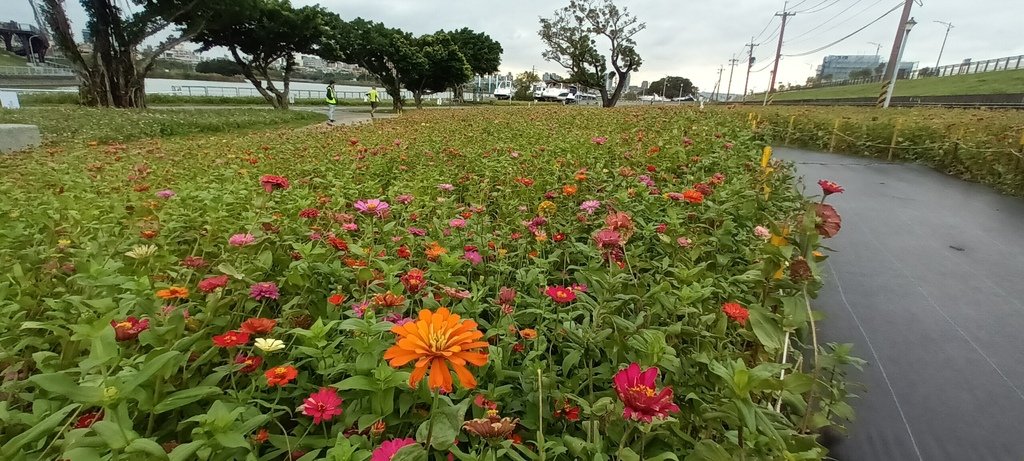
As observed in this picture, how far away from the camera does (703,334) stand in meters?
1.18

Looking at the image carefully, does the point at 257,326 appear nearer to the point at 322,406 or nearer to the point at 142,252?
the point at 322,406

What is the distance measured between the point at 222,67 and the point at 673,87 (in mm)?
62218

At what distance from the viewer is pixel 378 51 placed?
84.2 feet

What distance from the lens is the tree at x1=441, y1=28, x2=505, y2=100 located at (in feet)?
124

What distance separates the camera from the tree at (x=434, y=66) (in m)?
27.0

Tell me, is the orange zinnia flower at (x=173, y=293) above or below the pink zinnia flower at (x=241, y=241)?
below

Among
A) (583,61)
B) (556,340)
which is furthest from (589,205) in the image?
(583,61)

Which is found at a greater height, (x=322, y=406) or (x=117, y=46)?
(x=117, y=46)

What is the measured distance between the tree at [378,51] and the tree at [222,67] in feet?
13.9

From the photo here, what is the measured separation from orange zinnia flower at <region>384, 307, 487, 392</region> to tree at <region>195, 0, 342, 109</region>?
21.0m

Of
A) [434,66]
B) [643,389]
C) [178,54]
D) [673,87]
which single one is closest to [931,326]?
[643,389]

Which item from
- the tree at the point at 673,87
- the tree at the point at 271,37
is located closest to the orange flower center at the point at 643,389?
the tree at the point at 271,37

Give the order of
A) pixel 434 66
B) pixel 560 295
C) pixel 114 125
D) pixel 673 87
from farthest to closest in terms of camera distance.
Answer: pixel 673 87, pixel 434 66, pixel 114 125, pixel 560 295

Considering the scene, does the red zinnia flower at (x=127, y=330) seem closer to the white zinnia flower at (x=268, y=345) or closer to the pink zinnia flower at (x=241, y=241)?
the white zinnia flower at (x=268, y=345)
